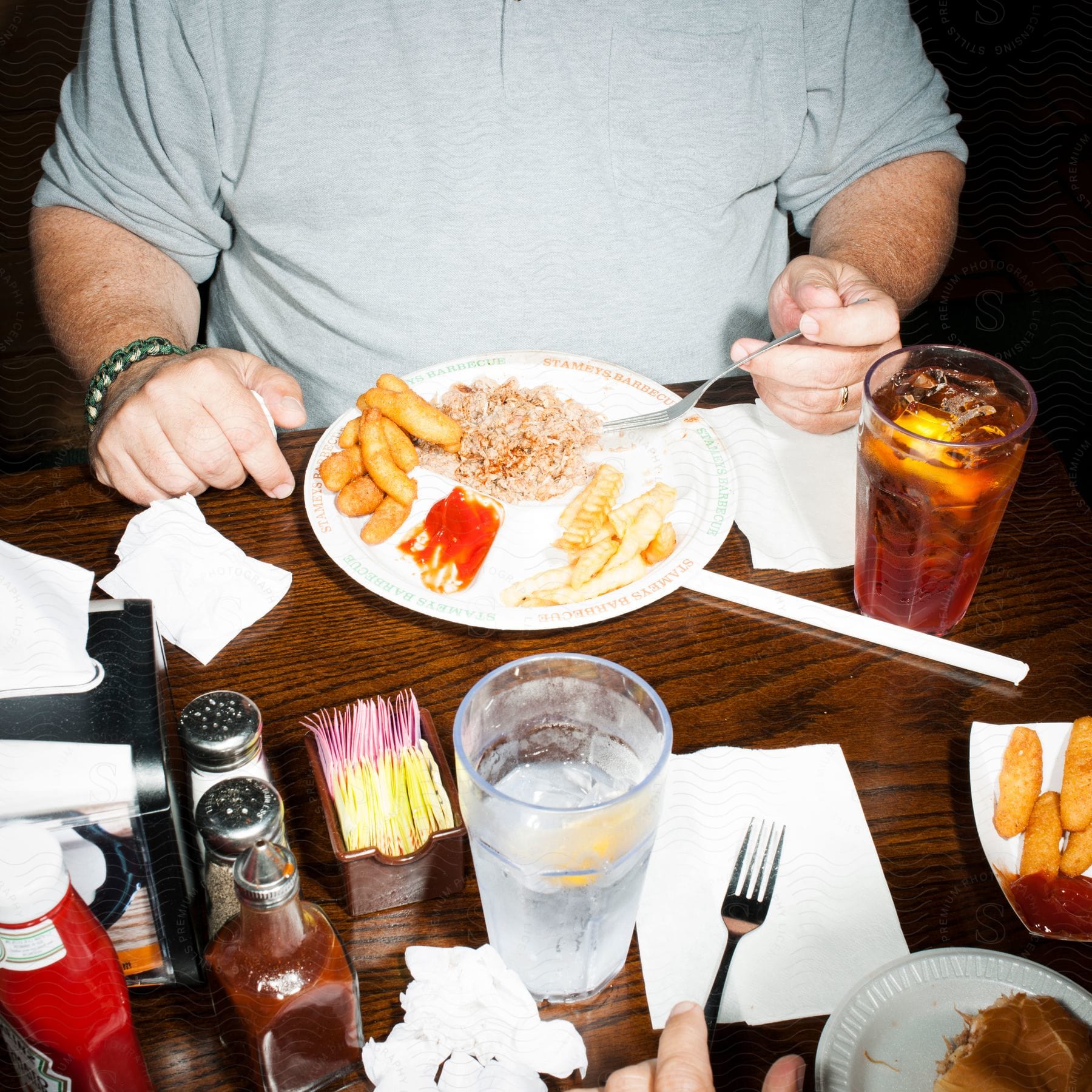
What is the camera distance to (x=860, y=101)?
178cm

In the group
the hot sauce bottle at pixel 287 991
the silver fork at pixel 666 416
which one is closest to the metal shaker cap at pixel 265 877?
the hot sauce bottle at pixel 287 991

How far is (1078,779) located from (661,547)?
1.77 feet

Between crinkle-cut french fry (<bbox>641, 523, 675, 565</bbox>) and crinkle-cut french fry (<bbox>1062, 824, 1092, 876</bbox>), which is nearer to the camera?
crinkle-cut french fry (<bbox>1062, 824, 1092, 876</bbox>)

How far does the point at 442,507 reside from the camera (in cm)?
136

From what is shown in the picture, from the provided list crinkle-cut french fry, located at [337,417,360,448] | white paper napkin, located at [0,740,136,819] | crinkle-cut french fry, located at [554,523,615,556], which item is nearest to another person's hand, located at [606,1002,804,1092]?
white paper napkin, located at [0,740,136,819]

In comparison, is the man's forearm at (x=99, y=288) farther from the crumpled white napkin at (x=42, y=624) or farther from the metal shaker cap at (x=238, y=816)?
the metal shaker cap at (x=238, y=816)

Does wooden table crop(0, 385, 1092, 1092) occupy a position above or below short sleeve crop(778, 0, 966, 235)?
below

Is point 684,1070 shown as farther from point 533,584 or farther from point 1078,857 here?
point 533,584

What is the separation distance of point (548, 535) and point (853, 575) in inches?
16.1

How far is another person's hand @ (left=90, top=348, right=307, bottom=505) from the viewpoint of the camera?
133cm

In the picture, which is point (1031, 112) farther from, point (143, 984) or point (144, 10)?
point (143, 984)

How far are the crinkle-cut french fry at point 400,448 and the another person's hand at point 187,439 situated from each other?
0.15 metres

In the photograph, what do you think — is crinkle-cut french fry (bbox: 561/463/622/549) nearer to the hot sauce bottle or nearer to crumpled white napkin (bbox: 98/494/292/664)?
crumpled white napkin (bbox: 98/494/292/664)

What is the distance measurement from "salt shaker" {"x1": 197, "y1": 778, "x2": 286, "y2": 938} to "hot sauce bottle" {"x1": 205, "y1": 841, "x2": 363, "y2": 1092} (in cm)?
3
